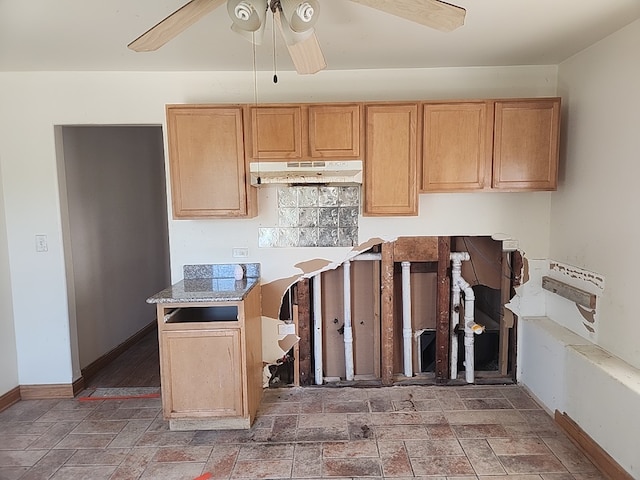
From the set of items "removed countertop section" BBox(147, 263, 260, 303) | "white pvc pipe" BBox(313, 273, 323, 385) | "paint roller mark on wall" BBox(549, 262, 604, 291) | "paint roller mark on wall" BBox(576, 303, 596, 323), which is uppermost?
"paint roller mark on wall" BBox(549, 262, 604, 291)

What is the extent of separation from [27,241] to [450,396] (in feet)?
10.9

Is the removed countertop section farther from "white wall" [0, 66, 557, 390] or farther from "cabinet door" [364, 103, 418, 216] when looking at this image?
"cabinet door" [364, 103, 418, 216]

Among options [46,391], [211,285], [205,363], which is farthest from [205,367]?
[46,391]

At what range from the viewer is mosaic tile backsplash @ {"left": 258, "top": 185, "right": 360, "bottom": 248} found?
10.3 feet

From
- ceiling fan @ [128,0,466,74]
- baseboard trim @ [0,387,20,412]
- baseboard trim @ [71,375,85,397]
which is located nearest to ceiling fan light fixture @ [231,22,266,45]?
ceiling fan @ [128,0,466,74]

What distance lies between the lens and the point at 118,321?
4.04 metres

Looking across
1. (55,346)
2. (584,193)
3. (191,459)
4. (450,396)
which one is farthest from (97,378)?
(584,193)

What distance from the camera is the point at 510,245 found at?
126 inches

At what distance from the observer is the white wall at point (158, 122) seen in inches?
118

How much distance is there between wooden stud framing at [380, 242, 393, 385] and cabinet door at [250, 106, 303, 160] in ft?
3.40

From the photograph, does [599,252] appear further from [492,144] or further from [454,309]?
[454,309]

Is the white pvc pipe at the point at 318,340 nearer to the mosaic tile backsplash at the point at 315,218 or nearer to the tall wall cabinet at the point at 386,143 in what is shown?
the mosaic tile backsplash at the point at 315,218

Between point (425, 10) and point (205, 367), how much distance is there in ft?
7.24

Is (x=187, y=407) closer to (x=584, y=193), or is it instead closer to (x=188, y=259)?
(x=188, y=259)
